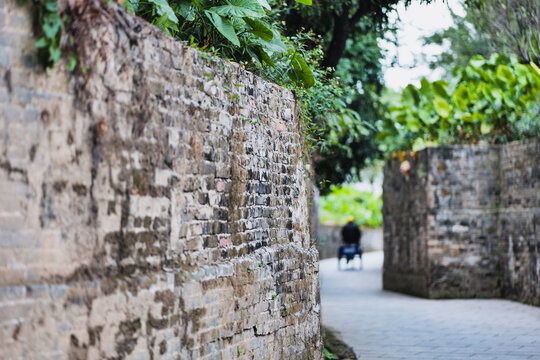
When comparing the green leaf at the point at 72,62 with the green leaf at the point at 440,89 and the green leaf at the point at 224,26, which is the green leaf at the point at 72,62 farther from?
the green leaf at the point at 440,89

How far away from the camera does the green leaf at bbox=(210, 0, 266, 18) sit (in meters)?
6.21

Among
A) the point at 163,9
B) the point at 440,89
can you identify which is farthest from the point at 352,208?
A: the point at 163,9

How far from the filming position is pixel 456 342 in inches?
373

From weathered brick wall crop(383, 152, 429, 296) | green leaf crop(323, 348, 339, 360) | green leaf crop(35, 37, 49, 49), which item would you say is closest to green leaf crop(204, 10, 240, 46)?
green leaf crop(35, 37, 49, 49)

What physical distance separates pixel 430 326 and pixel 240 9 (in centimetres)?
641

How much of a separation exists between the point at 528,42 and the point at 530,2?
0.75 metres

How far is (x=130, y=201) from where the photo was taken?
448cm

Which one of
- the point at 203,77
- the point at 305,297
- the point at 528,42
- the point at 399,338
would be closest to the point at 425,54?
the point at 528,42

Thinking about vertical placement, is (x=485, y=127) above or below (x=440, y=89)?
below

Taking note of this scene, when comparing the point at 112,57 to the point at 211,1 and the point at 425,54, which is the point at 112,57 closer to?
the point at 211,1

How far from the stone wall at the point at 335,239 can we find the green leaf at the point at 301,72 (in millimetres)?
20154

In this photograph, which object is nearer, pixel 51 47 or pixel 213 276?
pixel 51 47

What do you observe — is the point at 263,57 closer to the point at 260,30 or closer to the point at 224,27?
the point at 260,30

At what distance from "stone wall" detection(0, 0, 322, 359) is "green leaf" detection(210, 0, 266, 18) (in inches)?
19.5
